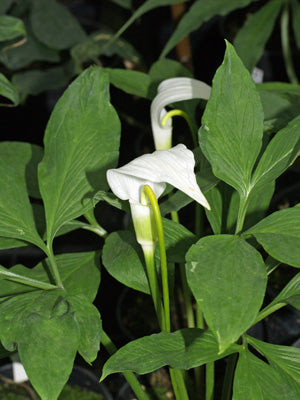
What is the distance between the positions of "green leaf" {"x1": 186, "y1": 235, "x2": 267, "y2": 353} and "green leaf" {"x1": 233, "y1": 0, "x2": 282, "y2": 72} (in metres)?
0.50

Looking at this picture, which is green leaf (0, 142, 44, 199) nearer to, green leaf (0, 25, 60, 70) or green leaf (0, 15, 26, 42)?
green leaf (0, 15, 26, 42)

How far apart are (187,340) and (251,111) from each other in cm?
20

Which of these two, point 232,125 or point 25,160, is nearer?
point 232,125

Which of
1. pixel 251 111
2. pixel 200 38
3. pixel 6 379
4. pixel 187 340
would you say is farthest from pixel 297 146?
pixel 200 38

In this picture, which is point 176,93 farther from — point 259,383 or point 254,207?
point 259,383

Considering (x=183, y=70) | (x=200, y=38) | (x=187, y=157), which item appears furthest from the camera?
(x=200, y=38)

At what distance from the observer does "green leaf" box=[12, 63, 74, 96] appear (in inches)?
42.4

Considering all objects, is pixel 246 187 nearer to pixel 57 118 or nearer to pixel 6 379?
pixel 57 118

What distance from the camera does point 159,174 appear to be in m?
0.36

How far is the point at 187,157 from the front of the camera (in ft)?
1.22

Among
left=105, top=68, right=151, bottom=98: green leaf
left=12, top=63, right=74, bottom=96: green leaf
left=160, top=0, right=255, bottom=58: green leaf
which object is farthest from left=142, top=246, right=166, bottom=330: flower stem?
left=12, top=63, right=74, bottom=96: green leaf

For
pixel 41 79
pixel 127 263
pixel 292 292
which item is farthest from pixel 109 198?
pixel 41 79

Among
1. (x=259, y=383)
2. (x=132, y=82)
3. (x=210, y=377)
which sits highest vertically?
(x=132, y=82)

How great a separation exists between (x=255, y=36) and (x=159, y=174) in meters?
0.57
